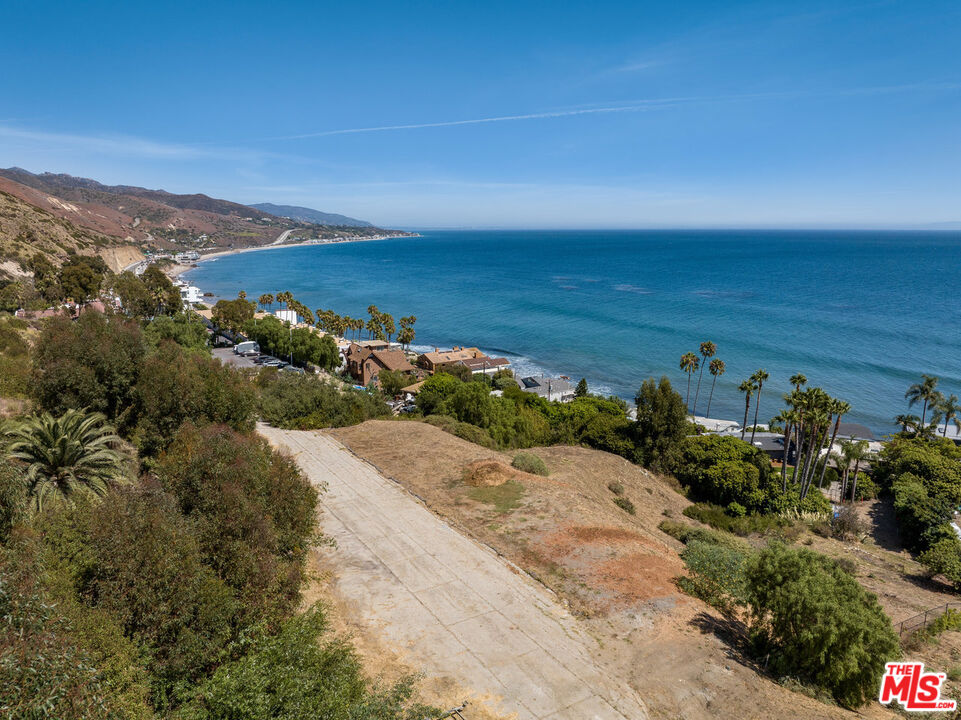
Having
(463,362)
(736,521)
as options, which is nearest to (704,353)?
(736,521)

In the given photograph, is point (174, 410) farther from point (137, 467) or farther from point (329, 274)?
point (329, 274)

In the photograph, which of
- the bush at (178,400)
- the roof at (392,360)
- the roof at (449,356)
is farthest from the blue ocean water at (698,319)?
the bush at (178,400)

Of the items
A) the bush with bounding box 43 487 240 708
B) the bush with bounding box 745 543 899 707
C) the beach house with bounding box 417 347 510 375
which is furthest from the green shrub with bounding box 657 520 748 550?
the beach house with bounding box 417 347 510 375

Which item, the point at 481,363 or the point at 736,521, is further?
the point at 481,363

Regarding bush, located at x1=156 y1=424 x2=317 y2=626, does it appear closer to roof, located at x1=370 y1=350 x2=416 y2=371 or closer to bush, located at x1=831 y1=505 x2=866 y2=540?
bush, located at x1=831 y1=505 x2=866 y2=540

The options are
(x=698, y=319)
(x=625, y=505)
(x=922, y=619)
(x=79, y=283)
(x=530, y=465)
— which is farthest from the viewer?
(x=698, y=319)

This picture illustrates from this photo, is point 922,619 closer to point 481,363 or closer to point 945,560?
point 945,560

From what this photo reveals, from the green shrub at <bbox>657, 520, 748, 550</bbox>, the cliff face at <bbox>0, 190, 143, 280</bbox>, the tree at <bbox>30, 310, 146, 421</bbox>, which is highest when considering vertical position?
the cliff face at <bbox>0, 190, 143, 280</bbox>
